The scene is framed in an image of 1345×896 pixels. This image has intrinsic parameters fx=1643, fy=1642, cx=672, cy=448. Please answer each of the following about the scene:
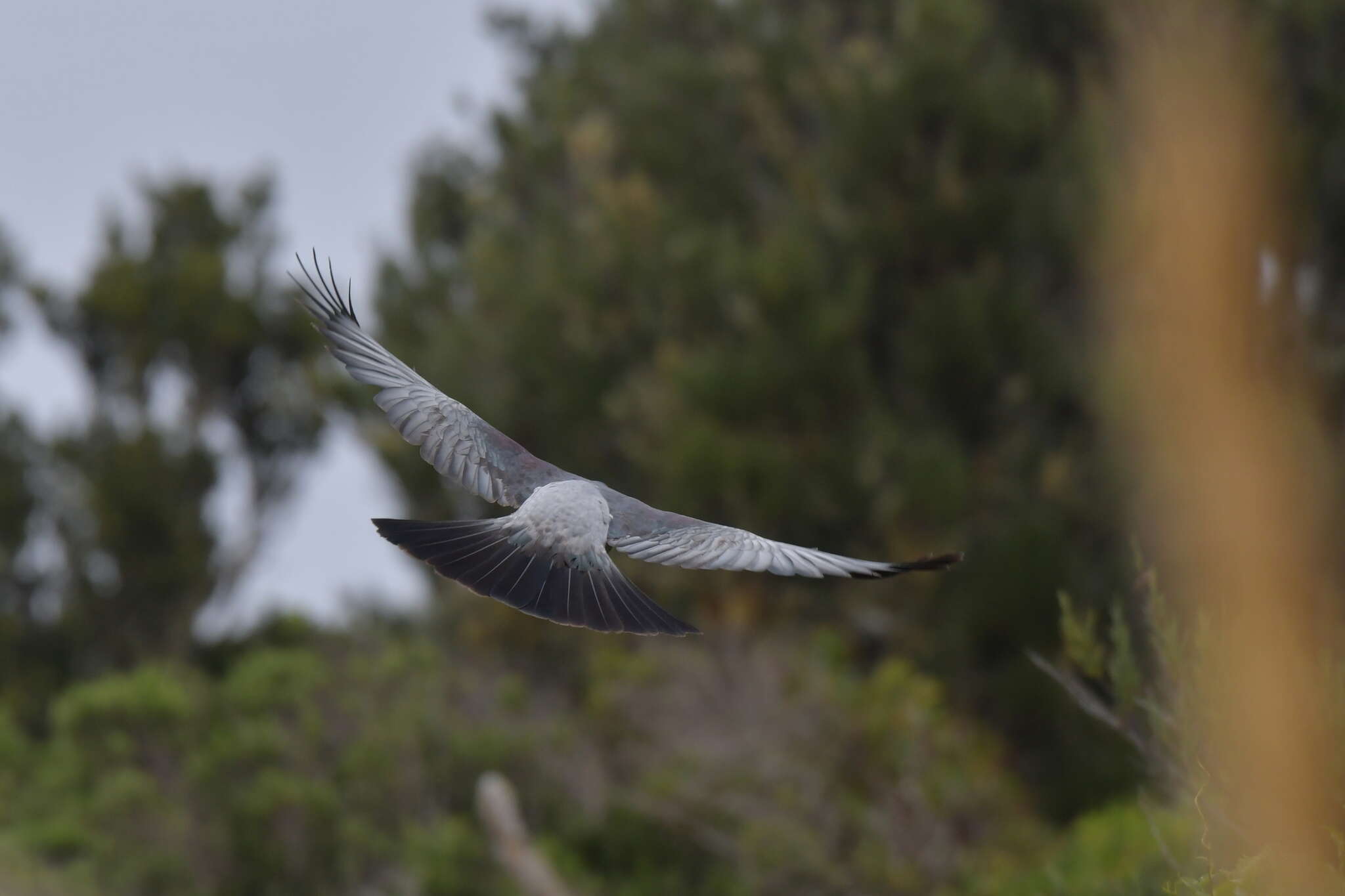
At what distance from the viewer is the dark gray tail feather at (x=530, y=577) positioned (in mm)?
3801

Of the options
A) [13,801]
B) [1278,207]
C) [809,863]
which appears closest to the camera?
[809,863]

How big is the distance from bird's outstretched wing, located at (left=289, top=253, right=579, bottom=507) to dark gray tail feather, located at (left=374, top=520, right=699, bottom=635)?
33 cm

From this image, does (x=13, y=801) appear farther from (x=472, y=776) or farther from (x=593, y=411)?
(x=593, y=411)

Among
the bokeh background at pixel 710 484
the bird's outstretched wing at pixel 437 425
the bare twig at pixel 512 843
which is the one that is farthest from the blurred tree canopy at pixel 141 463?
the bird's outstretched wing at pixel 437 425

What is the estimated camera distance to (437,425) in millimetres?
4719

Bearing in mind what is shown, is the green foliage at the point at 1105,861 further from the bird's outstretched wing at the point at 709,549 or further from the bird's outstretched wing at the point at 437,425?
the bird's outstretched wing at the point at 437,425

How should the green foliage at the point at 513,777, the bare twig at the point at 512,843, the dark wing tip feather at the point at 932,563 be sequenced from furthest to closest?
the green foliage at the point at 513,777 → the bare twig at the point at 512,843 → the dark wing tip feather at the point at 932,563

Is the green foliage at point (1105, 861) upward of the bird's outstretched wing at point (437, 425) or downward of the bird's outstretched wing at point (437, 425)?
downward

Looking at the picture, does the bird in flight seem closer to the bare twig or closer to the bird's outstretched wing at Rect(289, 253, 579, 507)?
the bird's outstretched wing at Rect(289, 253, 579, 507)

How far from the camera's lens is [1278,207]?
40.1 ft

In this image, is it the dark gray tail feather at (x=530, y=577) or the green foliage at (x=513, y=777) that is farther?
the green foliage at (x=513, y=777)

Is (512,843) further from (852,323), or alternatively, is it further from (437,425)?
(437,425)

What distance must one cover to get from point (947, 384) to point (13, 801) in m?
8.09

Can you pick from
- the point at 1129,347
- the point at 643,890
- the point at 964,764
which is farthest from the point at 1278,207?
the point at 643,890
